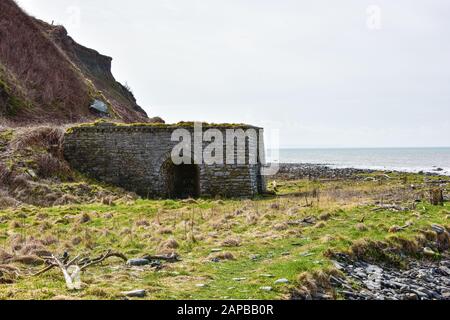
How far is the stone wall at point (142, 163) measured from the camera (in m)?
24.1

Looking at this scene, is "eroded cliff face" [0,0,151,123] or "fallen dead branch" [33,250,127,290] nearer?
"fallen dead branch" [33,250,127,290]

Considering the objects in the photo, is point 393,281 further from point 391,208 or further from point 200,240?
point 391,208

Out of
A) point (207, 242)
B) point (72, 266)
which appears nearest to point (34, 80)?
point (207, 242)

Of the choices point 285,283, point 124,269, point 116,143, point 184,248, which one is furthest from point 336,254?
point 116,143

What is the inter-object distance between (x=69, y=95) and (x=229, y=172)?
2105 cm

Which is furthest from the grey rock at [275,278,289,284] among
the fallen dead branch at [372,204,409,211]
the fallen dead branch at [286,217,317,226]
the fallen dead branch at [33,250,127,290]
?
the fallen dead branch at [372,204,409,211]

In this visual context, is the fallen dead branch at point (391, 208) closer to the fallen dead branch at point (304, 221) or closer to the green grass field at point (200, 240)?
the green grass field at point (200, 240)

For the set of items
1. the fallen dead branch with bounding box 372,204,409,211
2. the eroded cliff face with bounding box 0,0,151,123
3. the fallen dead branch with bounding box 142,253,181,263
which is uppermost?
the eroded cliff face with bounding box 0,0,151,123
